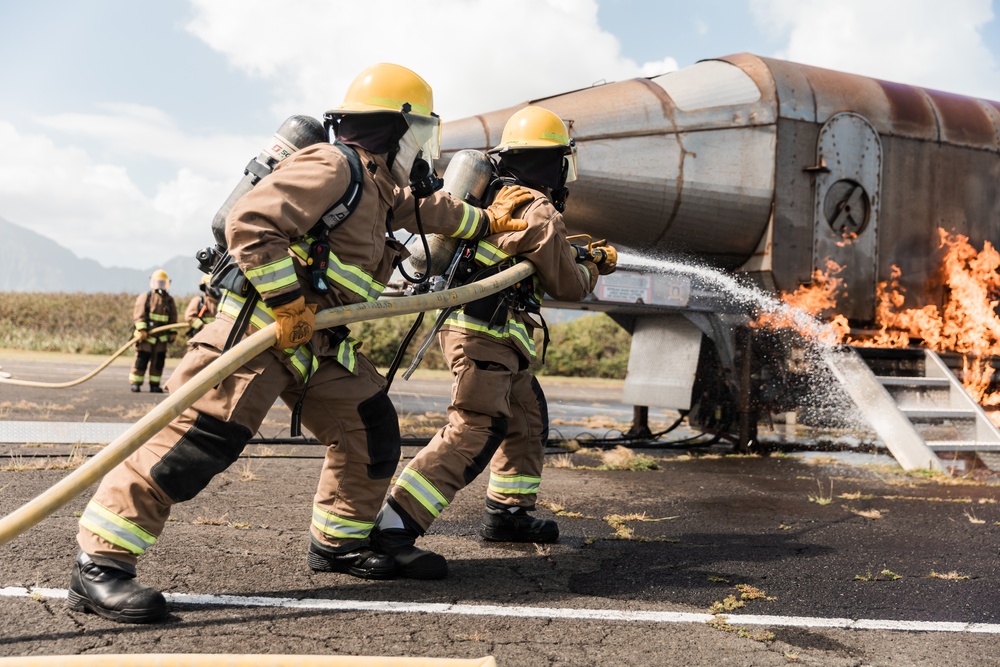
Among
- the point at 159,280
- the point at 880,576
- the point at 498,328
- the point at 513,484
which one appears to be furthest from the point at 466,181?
the point at 159,280

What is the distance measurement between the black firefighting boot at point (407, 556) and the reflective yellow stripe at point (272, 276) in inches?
47.7

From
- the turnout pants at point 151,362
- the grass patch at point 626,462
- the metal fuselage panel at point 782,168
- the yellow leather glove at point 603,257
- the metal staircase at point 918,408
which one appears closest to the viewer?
the yellow leather glove at point 603,257

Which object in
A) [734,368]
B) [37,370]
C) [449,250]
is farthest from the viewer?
[37,370]

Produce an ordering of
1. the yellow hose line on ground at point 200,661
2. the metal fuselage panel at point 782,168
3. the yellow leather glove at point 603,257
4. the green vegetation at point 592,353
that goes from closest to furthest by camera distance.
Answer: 1. the yellow hose line on ground at point 200,661
2. the yellow leather glove at point 603,257
3. the metal fuselage panel at point 782,168
4. the green vegetation at point 592,353

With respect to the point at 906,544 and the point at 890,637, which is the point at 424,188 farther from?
the point at 906,544

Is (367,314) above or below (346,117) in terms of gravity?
below

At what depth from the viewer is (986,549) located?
4.39m

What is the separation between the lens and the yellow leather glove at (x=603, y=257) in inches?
183

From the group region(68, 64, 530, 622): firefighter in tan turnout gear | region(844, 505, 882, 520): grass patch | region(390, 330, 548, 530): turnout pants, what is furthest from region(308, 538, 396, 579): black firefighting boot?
region(844, 505, 882, 520): grass patch

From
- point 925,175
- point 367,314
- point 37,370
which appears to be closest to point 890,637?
point 367,314

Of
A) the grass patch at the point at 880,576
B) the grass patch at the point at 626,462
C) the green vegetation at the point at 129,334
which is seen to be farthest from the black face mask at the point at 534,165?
the green vegetation at the point at 129,334

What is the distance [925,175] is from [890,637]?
6420 millimetres

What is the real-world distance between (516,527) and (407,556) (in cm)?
88

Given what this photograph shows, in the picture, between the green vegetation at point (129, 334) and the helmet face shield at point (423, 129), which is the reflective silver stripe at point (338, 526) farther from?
the green vegetation at point (129, 334)
